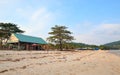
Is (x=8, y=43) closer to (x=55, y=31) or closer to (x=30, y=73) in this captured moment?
(x=55, y=31)

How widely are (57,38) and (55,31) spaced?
84.3 inches

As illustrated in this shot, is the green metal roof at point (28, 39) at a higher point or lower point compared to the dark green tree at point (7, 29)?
lower

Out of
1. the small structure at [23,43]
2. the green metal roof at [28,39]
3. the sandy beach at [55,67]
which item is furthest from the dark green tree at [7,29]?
the sandy beach at [55,67]

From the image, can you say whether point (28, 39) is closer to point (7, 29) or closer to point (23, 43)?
point (23, 43)

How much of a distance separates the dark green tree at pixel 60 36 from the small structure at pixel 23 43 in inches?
129

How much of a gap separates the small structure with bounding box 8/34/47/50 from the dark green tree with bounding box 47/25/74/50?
3.28 metres

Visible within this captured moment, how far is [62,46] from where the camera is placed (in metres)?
58.1

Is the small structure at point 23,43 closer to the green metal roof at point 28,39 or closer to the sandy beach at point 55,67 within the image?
the green metal roof at point 28,39

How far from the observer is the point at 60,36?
56750 millimetres

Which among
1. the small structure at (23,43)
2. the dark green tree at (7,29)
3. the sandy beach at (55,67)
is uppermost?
the dark green tree at (7,29)

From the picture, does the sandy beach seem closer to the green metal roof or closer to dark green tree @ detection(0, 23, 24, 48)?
the green metal roof

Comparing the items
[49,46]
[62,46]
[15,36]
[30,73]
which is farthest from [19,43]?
[30,73]

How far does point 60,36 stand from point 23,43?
35.5ft

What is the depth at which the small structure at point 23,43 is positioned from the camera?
50.0m
